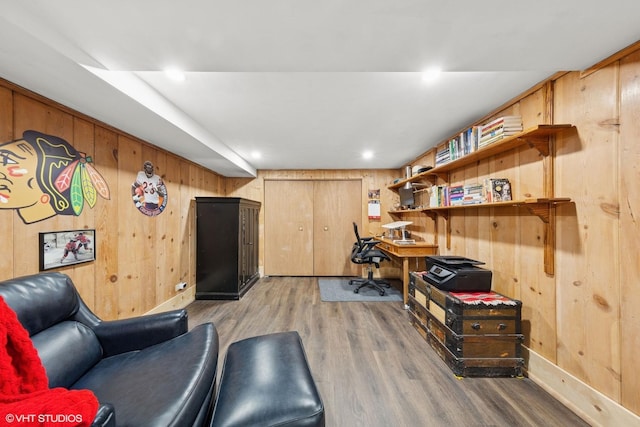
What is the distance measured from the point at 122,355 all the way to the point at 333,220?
3.52m

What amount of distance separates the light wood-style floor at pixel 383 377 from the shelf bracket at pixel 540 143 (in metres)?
1.72

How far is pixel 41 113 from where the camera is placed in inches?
59.5

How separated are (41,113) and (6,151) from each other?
0.36m

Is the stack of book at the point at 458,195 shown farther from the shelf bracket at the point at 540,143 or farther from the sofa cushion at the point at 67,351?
the sofa cushion at the point at 67,351

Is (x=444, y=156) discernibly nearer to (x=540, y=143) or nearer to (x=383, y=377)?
(x=540, y=143)

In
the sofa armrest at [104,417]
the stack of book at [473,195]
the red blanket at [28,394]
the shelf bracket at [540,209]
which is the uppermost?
the stack of book at [473,195]

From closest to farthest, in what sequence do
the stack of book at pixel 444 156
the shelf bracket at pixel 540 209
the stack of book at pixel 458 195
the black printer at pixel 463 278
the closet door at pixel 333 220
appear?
1. the shelf bracket at pixel 540 209
2. the black printer at pixel 463 278
3. the stack of book at pixel 458 195
4. the stack of book at pixel 444 156
5. the closet door at pixel 333 220

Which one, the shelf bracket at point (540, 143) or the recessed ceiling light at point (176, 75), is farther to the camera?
the shelf bracket at point (540, 143)

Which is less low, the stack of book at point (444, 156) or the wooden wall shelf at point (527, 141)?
the stack of book at point (444, 156)

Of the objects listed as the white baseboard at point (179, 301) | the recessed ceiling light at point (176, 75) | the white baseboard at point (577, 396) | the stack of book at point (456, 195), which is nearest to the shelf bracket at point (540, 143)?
the stack of book at point (456, 195)

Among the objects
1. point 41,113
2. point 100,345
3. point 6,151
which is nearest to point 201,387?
point 100,345

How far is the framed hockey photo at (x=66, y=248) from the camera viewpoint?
1520 millimetres

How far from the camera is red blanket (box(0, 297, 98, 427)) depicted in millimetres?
654

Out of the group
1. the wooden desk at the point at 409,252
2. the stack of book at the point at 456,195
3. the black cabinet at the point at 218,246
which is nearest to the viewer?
the stack of book at the point at 456,195
